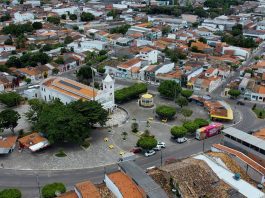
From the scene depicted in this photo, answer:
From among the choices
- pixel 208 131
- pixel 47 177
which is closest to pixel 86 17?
pixel 208 131

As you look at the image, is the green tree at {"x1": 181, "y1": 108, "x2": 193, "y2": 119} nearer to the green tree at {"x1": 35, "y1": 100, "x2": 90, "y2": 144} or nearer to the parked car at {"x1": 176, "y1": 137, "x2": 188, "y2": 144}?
the parked car at {"x1": 176, "y1": 137, "x2": 188, "y2": 144}

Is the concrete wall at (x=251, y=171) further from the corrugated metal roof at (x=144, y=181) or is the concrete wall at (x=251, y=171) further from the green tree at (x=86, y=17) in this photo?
the green tree at (x=86, y=17)

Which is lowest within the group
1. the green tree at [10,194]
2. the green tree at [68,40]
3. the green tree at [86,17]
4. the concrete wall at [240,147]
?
the green tree at [10,194]

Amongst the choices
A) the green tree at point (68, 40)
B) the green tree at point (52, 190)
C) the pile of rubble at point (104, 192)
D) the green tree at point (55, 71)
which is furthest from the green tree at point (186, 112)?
the green tree at point (68, 40)

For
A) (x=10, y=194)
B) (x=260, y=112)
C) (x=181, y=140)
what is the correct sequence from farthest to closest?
(x=260, y=112)
(x=181, y=140)
(x=10, y=194)

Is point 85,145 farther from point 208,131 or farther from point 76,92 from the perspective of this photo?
point 208,131
